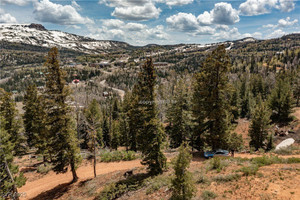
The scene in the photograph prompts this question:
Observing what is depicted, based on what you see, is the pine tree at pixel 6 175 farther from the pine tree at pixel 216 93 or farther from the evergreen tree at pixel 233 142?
the evergreen tree at pixel 233 142

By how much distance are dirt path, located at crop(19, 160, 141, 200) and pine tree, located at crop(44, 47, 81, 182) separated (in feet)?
18.4

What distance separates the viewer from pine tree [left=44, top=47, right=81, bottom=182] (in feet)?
58.8

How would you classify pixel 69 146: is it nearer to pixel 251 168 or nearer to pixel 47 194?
pixel 47 194

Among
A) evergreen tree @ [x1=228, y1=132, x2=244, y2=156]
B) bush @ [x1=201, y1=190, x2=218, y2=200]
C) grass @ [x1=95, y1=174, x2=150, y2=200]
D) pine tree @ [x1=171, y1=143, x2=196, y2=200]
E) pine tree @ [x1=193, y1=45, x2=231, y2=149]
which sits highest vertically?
pine tree @ [x1=193, y1=45, x2=231, y2=149]

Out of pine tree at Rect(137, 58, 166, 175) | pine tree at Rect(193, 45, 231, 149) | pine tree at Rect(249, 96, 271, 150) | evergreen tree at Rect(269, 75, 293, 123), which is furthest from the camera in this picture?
evergreen tree at Rect(269, 75, 293, 123)

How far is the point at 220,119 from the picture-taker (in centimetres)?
2239

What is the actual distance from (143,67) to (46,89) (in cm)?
1081

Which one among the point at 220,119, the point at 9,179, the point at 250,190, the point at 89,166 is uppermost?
the point at 220,119

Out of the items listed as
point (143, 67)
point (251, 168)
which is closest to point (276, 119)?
point (251, 168)

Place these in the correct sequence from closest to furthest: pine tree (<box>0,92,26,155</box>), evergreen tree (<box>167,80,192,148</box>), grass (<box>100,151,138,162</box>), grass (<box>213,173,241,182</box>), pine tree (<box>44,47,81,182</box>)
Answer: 1. grass (<box>213,173,241,182</box>)
2. pine tree (<box>44,47,81,182</box>)
3. pine tree (<box>0,92,26,155</box>)
4. grass (<box>100,151,138,162</box>)
5. evergreen tree (<box>167,80,192,148</box>)

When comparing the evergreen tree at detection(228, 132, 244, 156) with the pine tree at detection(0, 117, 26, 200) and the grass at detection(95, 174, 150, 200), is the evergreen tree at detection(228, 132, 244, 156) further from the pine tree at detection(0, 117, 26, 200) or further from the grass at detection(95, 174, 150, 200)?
the pine tree at detection(0, 117, 26, 200)

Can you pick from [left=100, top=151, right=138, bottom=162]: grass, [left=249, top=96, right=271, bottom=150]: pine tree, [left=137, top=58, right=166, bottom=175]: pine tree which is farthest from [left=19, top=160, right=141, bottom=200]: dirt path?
[left=249, top=96, right=271, bottom=150]: pine tree

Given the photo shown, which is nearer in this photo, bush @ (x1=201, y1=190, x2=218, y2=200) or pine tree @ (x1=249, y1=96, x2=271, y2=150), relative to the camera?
bush @ (x1=201, y1=190, x2=218, y2=200)

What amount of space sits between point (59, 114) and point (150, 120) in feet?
33.3
